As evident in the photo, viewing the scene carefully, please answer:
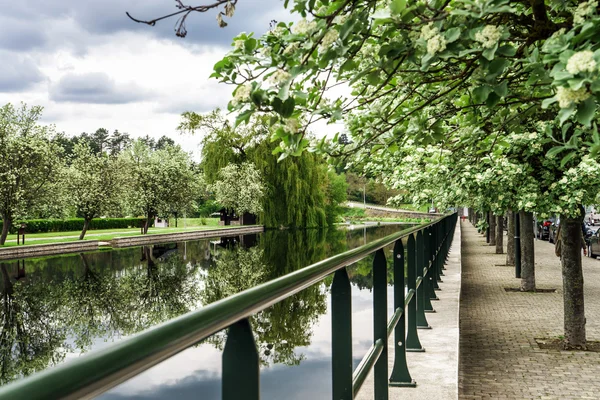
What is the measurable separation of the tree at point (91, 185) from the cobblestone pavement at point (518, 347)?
93.3ft

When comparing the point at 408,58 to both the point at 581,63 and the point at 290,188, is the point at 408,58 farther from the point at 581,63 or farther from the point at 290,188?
the point at 290,188

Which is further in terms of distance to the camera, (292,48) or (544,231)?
(544,231)

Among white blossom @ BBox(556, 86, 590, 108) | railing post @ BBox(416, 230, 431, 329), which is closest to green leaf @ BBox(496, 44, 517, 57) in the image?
white blossom @ BBox(556, 86, 590, 108)

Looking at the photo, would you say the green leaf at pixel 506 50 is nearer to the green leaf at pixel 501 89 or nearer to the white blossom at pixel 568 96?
the green leaf at pixel 501 89

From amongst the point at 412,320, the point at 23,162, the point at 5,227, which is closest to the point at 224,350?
the point at 412,320

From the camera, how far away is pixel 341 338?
111 inches

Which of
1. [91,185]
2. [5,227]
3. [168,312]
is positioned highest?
Answer: [91,185]

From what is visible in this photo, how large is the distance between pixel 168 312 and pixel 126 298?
3.01 metres

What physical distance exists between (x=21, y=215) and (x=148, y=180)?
53.2 feet

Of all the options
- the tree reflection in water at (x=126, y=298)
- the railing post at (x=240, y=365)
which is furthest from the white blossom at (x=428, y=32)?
the tree reflection in water at (x=126, y=298)

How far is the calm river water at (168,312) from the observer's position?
8633 millimetres

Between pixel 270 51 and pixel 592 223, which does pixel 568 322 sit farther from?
pixel 592 223

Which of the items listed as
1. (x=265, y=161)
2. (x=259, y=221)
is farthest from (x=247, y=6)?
(x=259, y=221)

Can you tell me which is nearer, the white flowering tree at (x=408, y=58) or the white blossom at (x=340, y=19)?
the white flowering tree at (x=408, y=58)
